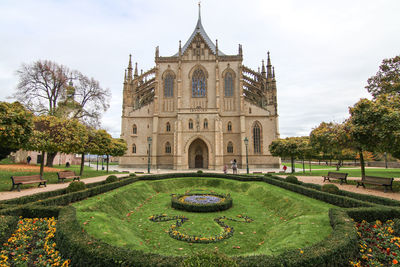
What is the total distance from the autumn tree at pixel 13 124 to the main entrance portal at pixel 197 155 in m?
25.6

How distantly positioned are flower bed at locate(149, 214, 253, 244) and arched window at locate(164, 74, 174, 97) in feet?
97.9

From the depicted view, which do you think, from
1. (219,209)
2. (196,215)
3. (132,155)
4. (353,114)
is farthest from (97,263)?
(132,155)

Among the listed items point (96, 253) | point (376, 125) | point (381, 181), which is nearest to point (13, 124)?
point (96, 253)

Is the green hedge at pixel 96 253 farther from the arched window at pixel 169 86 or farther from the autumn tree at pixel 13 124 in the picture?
the arched window at pixel 169 86

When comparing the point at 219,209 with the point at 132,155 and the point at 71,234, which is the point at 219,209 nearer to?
the point at 71,234

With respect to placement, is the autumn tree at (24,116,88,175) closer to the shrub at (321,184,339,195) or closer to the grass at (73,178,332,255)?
the grass at (73,178,332,255)

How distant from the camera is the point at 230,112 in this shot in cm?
3622

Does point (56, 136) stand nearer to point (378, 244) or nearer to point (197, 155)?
point (378, 244)

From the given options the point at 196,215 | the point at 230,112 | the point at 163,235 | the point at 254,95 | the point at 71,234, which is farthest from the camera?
the point at 254,95

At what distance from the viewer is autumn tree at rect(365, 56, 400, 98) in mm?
22812

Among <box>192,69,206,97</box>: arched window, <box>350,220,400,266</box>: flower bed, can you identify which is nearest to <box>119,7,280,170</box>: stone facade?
<box>192,69,206,97</box>: arched window

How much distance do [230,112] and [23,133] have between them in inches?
1178

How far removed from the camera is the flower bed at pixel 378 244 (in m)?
5.05

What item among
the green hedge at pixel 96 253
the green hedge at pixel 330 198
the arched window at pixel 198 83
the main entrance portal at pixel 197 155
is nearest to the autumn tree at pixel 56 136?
the green hedge at pixel 96 253
